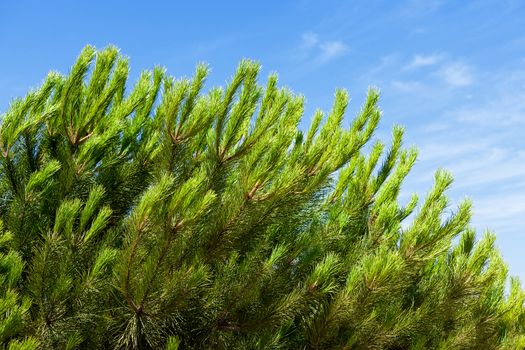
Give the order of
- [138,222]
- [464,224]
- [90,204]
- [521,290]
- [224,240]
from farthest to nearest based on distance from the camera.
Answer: [521,290], [464,224], [224,240], [90,204], [138,222]

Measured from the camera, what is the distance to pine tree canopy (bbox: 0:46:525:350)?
14.7 ft

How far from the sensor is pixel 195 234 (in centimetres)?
479

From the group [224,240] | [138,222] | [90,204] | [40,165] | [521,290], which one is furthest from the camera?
[521,290]

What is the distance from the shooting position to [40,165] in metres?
5.25

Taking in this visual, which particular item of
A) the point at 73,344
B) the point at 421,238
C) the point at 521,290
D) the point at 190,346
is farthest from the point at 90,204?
the point at 521,290

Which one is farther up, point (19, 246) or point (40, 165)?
point (40, 165)

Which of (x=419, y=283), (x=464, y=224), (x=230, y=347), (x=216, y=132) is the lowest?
(x=230, y=347)

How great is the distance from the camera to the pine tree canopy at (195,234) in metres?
4.48

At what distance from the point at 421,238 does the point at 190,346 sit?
1.99 metres

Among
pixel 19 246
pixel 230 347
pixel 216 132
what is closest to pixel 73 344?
pixel 19 246

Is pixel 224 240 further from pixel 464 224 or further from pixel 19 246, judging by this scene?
pixel 464 224

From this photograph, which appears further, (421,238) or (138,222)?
(421,238)

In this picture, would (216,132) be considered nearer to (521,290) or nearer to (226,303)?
(226,303)

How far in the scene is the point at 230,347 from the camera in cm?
512
